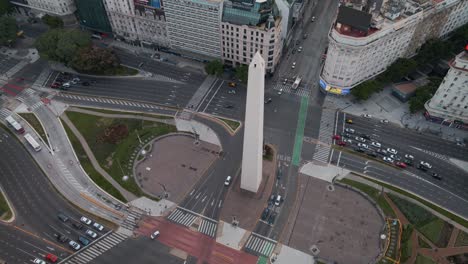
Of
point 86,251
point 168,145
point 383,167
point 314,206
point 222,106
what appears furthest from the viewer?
point 222,106

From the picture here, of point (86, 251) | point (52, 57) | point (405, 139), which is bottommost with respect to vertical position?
point (86, 251)

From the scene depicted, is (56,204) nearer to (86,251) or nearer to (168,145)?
(86,251)

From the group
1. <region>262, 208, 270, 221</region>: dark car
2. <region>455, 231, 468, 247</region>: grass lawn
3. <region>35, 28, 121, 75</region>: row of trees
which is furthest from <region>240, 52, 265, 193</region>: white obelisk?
<region>35, 28, 121, 75</region>: row of trees

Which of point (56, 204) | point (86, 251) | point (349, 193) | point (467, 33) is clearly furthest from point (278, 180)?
point (467, 33)

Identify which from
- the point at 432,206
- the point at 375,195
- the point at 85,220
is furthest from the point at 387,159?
the point at 85,220

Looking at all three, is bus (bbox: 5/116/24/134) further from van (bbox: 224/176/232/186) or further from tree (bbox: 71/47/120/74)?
van (bbox: 224/176/232/186)

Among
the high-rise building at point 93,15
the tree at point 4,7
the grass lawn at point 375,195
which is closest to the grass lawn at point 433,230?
the grass lawn at point 375,195
